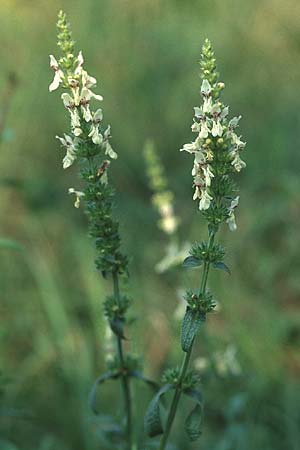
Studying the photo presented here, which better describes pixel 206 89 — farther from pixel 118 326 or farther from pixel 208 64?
pixel 118 326

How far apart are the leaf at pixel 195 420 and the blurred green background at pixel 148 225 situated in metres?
0.58

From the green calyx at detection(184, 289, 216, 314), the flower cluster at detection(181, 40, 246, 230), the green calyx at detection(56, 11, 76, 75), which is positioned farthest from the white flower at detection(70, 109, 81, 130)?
the green calyx at detection(184, 289, 216, 314)

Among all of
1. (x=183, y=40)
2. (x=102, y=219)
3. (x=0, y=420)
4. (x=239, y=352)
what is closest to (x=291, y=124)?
(x=183, y=40)

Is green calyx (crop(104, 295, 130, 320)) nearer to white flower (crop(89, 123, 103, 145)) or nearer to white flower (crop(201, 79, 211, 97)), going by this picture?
white flower (crop(89, 123, 103, 145))

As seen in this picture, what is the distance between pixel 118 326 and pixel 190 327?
0.30 m

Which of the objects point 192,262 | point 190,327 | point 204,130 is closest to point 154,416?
point 190,327

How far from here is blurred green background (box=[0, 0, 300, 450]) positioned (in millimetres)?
3229

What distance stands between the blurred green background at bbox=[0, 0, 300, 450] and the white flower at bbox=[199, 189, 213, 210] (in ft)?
2.24

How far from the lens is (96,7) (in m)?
6.09

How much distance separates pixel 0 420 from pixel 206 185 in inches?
72.5

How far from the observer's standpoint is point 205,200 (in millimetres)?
1780

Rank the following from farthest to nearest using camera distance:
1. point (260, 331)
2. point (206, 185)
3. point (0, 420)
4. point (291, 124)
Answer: point (291, 124) → point (260, 331) → point (0, 420) → point (206, 185)

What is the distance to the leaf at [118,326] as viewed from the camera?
2068 mm

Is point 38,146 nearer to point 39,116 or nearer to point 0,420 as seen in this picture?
point 39,116
